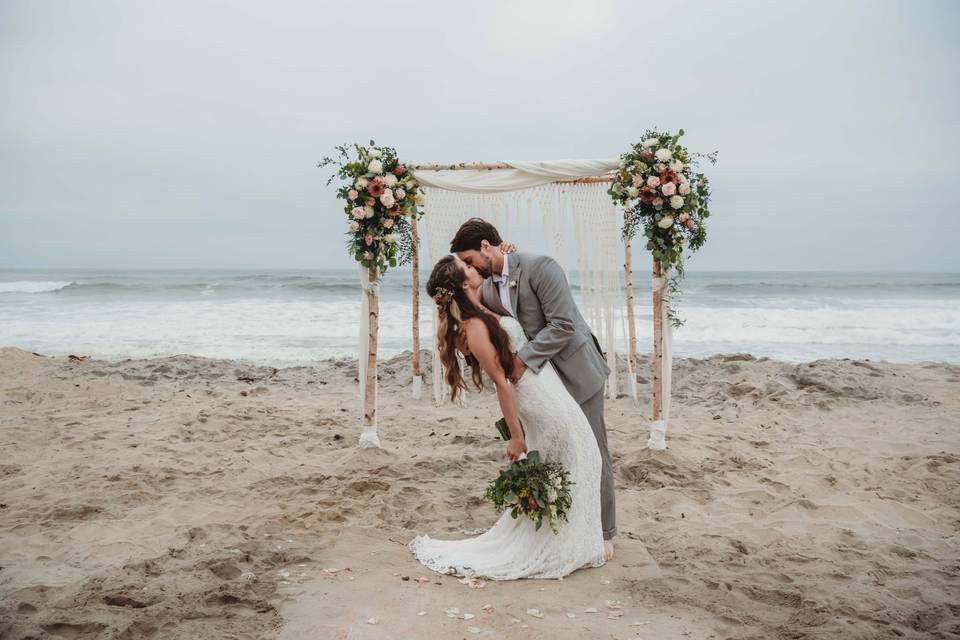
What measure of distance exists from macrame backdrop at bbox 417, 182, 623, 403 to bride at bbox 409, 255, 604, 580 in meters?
4.28

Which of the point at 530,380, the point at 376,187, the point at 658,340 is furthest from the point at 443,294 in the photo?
the point at 658,340

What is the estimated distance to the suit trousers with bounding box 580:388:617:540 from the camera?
13.0 feet

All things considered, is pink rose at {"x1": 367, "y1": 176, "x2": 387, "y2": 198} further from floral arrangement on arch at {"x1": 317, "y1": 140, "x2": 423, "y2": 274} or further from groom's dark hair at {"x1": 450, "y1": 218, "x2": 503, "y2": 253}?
groom's dark hair at {"x1": 450, "y1": 218, "x2": 503, "y2": 253}

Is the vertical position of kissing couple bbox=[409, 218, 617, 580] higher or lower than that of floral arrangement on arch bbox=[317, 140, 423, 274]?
lower

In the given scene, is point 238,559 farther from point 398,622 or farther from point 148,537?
point 398,622

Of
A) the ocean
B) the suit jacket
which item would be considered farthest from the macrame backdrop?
the suit jacket

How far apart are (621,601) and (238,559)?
2277mm

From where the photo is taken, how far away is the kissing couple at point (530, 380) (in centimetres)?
364

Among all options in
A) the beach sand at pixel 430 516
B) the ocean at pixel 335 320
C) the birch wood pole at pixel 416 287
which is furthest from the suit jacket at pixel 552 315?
the ocean at pixel 335 320

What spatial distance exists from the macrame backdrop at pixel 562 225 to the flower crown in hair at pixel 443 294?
431 cm

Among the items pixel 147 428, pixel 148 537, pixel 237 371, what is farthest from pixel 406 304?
pixel 148 537

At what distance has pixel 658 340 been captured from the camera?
A: 6.57 meters

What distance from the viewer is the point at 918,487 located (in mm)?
5262

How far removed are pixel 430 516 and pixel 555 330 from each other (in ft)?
6.39
